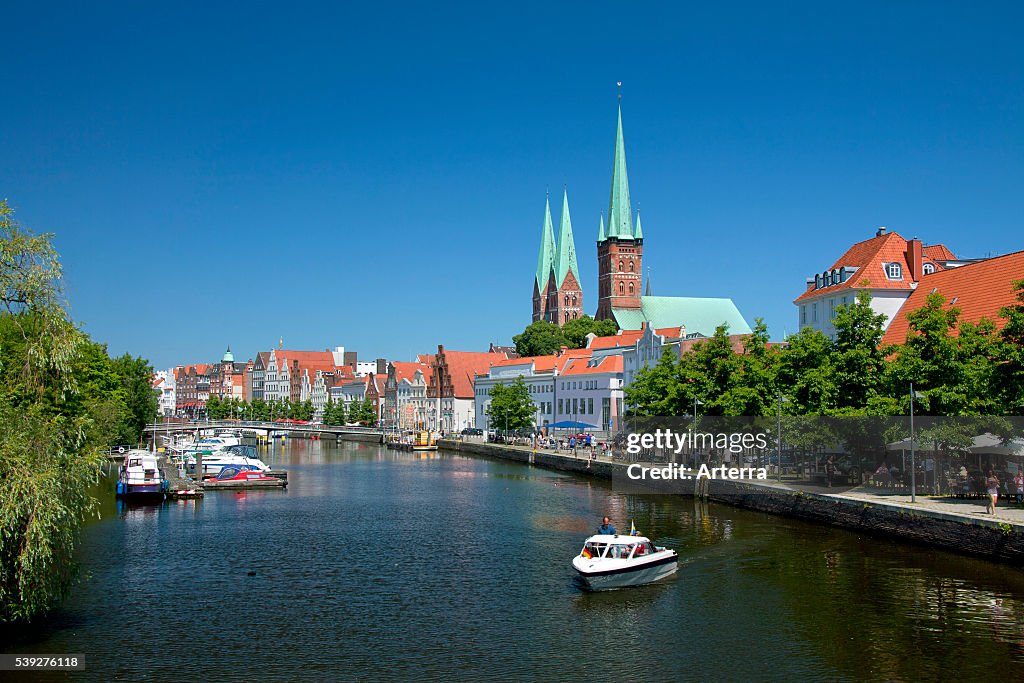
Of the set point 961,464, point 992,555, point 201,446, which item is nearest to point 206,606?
point 992,555

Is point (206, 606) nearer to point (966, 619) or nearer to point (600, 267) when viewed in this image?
point (966, 619)

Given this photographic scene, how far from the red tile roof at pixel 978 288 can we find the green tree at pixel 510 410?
5980 cm

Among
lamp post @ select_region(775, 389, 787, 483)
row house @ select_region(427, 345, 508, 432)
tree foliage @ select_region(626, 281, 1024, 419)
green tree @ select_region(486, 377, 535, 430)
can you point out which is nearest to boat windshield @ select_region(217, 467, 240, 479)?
tree foliage @ select_region(626, 281, 1024, 419)

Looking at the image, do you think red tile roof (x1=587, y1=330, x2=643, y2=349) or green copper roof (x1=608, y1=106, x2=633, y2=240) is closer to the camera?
red tile roof (x1=587, y1=330, x2=643, y2=349)

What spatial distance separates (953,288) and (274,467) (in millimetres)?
61514

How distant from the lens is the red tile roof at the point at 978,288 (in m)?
56.1

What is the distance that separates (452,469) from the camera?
91.1 meters

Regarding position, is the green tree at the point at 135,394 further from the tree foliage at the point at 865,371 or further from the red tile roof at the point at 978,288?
the red tile roof at the point at 978,288

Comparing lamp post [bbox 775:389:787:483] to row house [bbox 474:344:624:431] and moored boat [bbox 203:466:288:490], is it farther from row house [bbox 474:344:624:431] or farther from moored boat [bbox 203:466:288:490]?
row house [bbox 474:344:624:431]

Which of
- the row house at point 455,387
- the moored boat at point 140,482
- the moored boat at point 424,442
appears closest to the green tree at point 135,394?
the moored boat at point 140,482

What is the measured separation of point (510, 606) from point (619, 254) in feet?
515

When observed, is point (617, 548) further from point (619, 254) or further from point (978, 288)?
point (619, 254)

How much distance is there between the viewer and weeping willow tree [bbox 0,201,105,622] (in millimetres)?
22734

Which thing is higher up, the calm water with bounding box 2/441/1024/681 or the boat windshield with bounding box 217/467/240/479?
the boat windshield with bounding box 217/467/240/479
